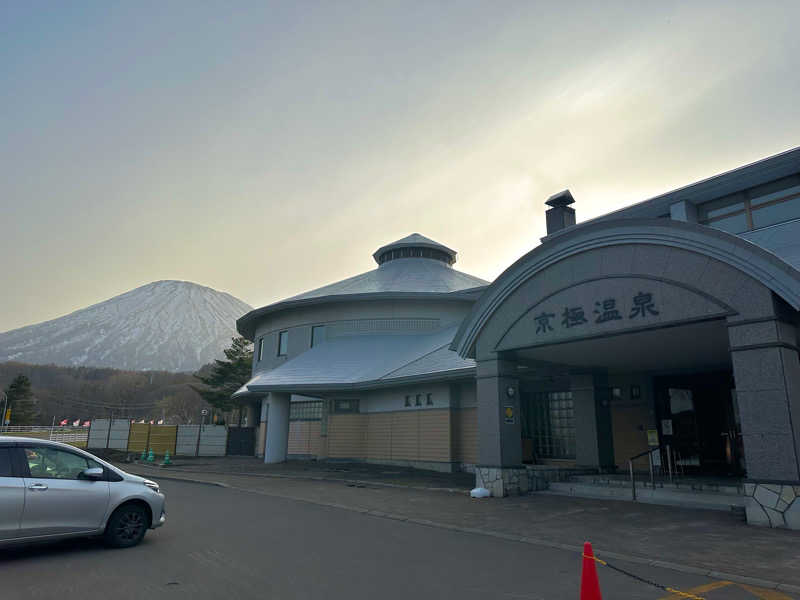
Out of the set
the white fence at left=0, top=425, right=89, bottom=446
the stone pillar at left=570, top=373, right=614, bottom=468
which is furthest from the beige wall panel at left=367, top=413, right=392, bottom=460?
the white fence at left=0, top=425, right=89, bottom=446

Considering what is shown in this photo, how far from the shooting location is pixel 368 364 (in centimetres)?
2512

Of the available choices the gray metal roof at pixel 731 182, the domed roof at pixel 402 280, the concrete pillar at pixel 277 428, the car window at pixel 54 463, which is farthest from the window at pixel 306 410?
the car window at pixel 54 463

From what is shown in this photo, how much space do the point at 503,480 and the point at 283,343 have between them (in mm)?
21023

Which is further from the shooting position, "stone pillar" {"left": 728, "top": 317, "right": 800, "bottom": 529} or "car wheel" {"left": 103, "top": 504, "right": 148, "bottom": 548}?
"stone pillar" {"left": 728, "top": 317, "right": 800, "bottom": 529}

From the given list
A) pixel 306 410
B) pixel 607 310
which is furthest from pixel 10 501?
pixel 306 410

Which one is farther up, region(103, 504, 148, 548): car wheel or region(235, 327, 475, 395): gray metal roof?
region(235, 327, 475, 395): gray metal roof

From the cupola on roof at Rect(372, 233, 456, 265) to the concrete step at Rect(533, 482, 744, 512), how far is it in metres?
24.1

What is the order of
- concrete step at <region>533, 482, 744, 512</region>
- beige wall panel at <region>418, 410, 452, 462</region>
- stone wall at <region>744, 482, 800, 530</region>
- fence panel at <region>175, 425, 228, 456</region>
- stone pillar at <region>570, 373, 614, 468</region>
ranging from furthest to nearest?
fence panel at <region>175, 425, 228, 456</region> → beige wall panel at <region>418, 410, 452, 462</region> → stone pillar at <region>570, 373, 614, 468</region> → concrete step at <region>533, 482, 744, 512</region> → stone wall at <region>744, 482, 800, 530</region>

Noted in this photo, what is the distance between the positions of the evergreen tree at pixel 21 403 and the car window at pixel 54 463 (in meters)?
82.6

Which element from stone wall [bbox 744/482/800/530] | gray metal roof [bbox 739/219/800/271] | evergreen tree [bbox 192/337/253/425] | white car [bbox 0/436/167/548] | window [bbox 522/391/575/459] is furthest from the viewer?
evergreen tree [bbox 192/337/253/425]

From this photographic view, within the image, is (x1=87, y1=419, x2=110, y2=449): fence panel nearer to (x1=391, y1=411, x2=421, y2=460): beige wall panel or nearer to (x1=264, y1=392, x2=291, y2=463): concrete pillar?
(x1=264, y1=392, x2=291, y2=463): concrete pillar

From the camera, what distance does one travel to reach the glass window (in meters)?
14.2

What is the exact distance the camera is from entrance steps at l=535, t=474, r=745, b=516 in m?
11.3

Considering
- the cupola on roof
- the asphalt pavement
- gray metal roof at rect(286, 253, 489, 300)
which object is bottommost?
the asphalt pavement
